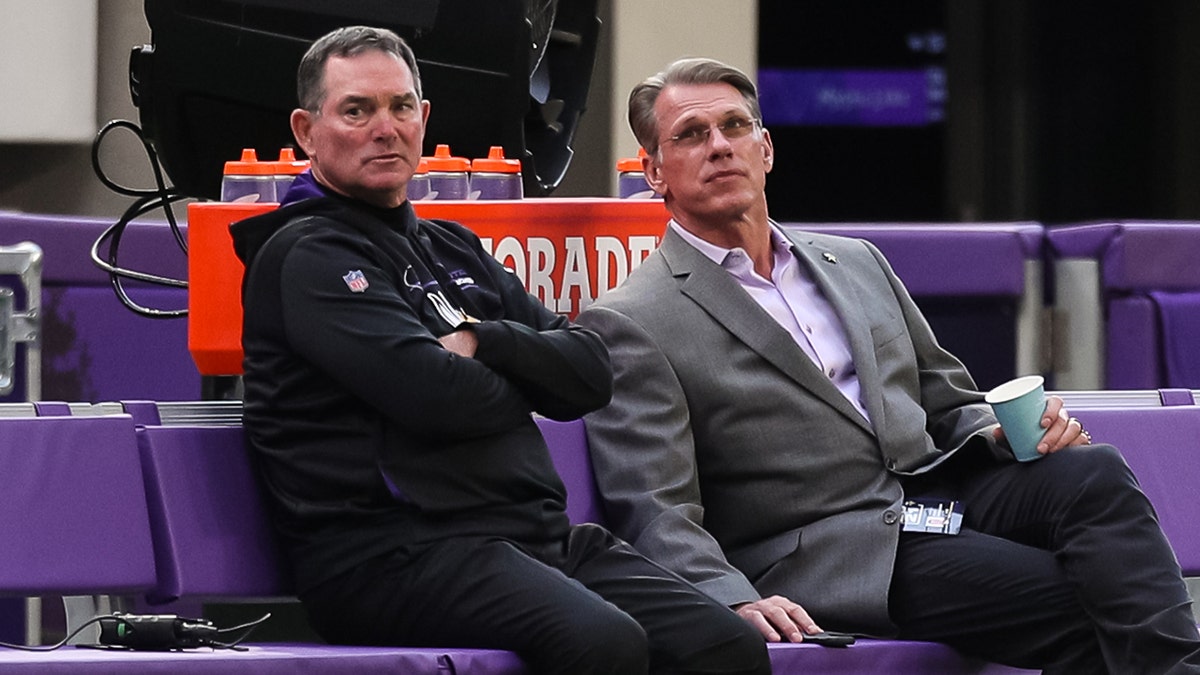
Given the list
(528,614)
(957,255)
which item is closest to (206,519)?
(528,614)

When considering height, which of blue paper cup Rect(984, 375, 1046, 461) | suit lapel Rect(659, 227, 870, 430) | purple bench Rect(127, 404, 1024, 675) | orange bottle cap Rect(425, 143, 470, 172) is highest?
orange bottle cap Rect(425, 143, 470, 172)

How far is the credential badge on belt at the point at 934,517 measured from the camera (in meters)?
3.18

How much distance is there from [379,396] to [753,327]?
2.31 ft

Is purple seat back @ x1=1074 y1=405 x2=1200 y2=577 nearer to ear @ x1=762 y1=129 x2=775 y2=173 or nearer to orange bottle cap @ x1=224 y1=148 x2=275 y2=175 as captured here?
ear @ x1=762 y1=129 x2=775 y2=173

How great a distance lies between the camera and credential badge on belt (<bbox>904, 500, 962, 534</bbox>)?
3.18 meters

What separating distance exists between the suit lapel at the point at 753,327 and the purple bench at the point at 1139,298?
1.57m

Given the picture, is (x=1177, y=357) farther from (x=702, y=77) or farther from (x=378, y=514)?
(x=378, y=514)

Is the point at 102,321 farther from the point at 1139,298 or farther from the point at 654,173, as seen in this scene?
the point at 1139,298

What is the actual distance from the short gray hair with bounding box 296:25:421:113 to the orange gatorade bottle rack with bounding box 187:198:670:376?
1.12 ft

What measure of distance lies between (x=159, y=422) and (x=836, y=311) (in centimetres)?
107

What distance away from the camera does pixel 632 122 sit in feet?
11.2

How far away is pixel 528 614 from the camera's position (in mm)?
2729

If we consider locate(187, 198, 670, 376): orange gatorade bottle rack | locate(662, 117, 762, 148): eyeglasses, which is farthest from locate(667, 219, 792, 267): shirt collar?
locate(187, 198, 670, 376): orange gatorade bottle rack

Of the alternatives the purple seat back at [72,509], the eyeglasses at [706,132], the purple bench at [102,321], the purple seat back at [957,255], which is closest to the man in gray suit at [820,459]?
the eyeglasses at [706,132]
